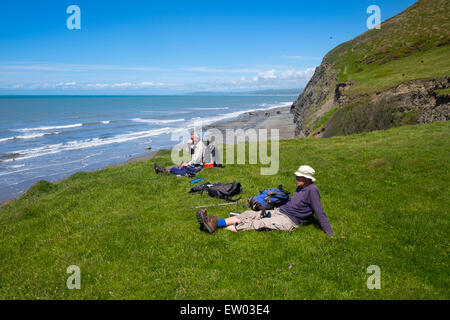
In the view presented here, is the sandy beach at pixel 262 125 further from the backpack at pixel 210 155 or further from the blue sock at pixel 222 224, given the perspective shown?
the blue sock at pixel 222 224

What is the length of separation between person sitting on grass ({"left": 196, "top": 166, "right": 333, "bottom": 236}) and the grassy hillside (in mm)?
30573

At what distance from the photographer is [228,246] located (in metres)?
7.52

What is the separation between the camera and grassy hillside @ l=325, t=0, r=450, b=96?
34.8 m

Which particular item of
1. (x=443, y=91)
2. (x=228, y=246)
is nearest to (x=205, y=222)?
(x=228, y=246)

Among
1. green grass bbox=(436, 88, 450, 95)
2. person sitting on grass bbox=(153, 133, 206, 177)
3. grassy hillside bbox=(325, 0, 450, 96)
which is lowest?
person sitting on grass bbox=(153, 133, 206, 177)

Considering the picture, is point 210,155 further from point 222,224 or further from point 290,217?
point 290,217

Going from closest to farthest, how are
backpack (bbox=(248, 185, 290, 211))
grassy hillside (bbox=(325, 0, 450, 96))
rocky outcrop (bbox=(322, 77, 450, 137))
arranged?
backpack (bbox=(248, 185, 290, 211)) → rocky outcrop (bbox=(322, 77, 450, 137)) → grassy hillside (bbox=(325, 0, 450, 96))

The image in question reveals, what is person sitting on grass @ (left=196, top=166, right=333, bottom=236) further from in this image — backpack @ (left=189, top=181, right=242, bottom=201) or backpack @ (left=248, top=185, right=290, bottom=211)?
backpack @ (left=189, top=181, right=242, bottom=201)

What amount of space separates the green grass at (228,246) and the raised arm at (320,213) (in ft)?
0.64

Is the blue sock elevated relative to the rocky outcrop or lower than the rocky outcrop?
lower

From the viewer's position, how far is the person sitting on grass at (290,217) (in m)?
8.05

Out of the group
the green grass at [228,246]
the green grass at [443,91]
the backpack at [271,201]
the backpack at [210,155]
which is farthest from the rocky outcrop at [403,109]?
the backpack at [271,201]

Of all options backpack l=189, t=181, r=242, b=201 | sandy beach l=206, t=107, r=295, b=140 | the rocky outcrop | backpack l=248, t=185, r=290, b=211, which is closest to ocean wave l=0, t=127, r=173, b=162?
sandy beach l=206, t=107, r=295, b=140
